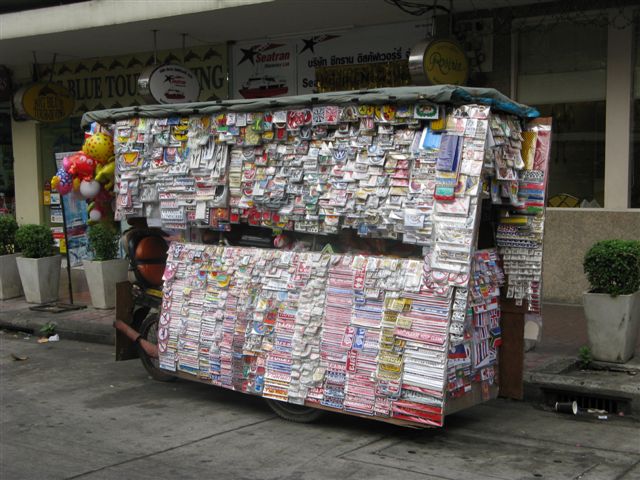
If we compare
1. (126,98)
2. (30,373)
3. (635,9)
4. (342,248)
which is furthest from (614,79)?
(126,98)

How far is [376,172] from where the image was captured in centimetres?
595

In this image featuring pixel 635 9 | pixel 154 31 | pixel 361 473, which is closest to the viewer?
pixel 361 473

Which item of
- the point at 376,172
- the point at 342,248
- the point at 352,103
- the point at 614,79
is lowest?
the point at 342,248

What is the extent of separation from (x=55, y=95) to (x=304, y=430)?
1100cm

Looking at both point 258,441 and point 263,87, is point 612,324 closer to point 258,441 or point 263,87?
point 258,441

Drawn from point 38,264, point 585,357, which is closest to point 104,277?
point 38,264

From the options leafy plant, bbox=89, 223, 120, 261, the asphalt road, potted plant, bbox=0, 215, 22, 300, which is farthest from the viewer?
potted plant, bbox=0, 215, 22, 300

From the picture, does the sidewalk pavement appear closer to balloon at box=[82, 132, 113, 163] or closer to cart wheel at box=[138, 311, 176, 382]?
cart wheel at box=[138, 311, 176, 382]

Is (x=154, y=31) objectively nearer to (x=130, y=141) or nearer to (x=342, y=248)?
(x=130, y=141)

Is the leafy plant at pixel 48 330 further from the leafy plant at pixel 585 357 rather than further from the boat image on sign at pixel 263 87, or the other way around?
the leafy plant at pixel 585 357

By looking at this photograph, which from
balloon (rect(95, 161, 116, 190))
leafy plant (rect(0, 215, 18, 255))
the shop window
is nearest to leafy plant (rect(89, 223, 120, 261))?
leafy plant (rect(0, 215, 18, 255))

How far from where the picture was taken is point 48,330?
10.8 meters

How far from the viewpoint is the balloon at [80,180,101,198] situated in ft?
25.8

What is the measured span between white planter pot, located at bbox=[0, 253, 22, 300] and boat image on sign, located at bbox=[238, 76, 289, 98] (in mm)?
4524
